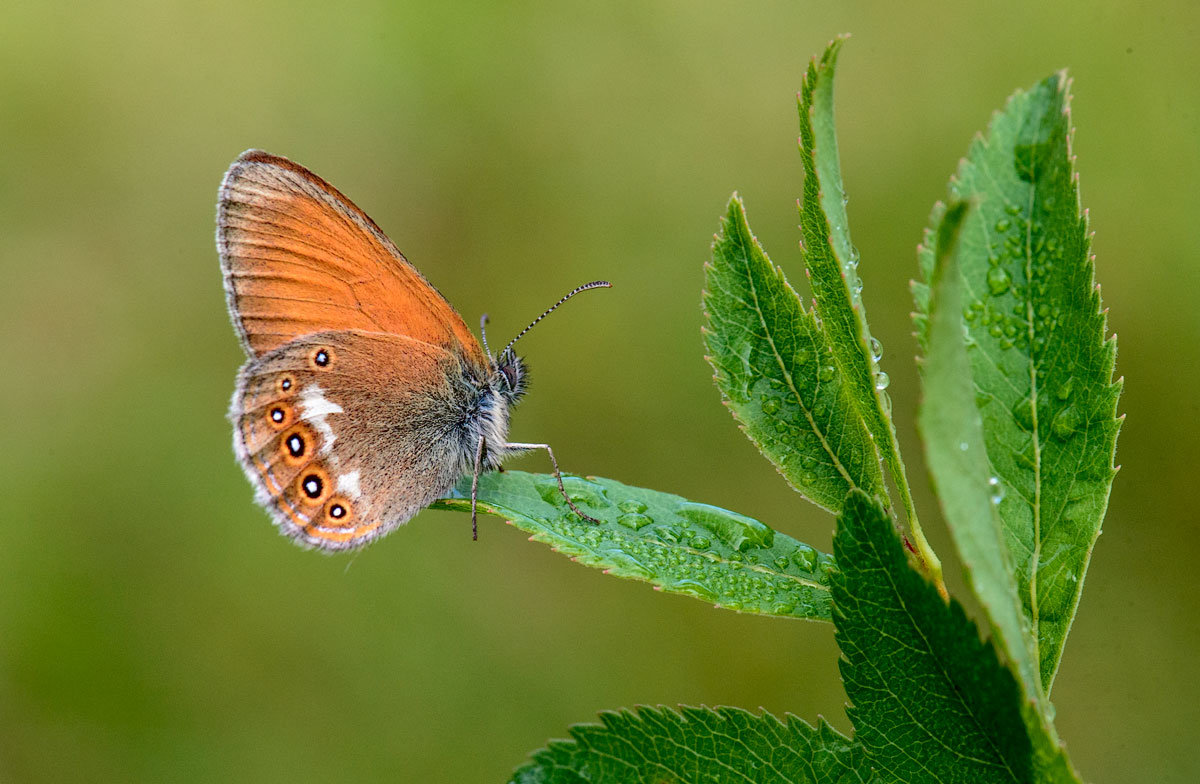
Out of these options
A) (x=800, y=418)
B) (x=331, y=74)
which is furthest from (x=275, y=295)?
(x=331, y=74)

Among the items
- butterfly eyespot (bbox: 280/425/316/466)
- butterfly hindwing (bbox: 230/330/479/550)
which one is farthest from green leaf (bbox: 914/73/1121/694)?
butterfly eyespot (bbox: 280/425/316/466)

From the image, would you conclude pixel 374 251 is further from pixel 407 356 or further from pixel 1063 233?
pixel 1063 233

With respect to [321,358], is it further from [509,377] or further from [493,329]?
[493,329]

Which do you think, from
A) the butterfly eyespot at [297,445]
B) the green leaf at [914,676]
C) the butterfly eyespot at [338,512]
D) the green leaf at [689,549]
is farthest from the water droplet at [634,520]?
the butterfly eyespot at [297,445]

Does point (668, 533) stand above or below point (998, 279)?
below

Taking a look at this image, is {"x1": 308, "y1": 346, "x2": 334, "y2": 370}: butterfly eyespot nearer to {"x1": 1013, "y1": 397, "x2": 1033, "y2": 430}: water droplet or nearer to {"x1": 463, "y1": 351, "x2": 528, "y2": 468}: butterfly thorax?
{"x1": 463, "y1": 351, "x2": 528, "y2": 468}: butterfly thorax

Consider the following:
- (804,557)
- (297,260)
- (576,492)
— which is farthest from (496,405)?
(804,557)
